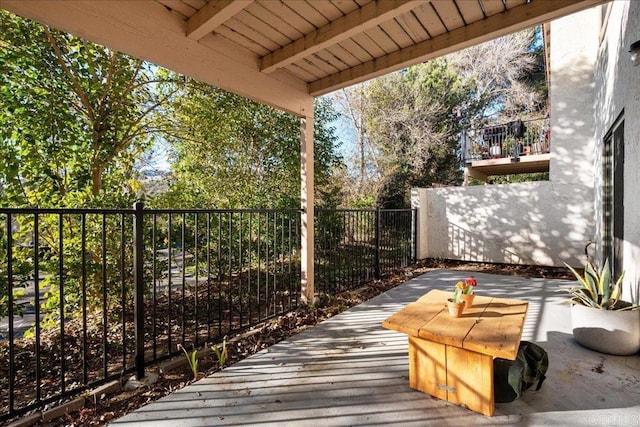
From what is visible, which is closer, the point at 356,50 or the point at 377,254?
the point at 356,50

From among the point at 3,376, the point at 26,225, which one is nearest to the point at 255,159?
the point at 26,225

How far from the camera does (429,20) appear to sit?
8.02 feet

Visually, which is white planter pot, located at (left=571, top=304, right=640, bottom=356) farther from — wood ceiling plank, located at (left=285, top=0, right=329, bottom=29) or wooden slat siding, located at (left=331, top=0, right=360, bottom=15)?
wood ceiling plank, located at (left=285, top=0, right=329, bottom=29)

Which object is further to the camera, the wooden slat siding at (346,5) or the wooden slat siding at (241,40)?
the wooden slat siding at (241,40)

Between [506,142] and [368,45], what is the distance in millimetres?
8050

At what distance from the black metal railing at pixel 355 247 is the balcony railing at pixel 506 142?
180 inches

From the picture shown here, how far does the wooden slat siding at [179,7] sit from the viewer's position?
2121 millimetres

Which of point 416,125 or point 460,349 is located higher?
point 416,125

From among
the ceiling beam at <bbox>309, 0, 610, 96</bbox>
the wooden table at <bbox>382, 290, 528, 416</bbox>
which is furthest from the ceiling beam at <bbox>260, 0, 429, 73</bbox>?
the wooden table at <bbox>382, 290, 528, 416</bbox>

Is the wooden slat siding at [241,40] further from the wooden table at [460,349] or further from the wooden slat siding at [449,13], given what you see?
the wooden table at [460,349]

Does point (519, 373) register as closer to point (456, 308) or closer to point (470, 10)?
point (456, 308)

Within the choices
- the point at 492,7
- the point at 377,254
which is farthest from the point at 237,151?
the point at 492,7

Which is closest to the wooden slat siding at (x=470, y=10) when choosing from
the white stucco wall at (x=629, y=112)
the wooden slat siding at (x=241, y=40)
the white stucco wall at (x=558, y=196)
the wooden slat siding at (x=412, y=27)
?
the wooden slat siding at (x=412, y=27)

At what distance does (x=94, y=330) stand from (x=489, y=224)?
705 cm
